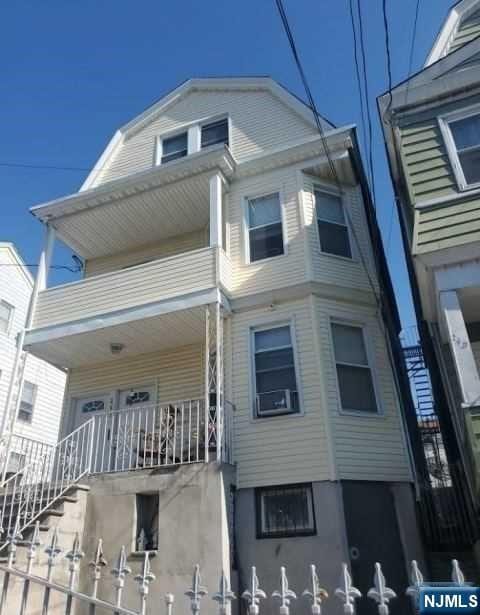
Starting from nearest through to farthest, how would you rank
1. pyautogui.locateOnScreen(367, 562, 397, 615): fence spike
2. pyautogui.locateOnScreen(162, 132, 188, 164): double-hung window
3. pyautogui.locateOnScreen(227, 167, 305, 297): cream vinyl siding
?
pyautogui.locateOnScreen(367, 562, 397, 615): fence spike
pyautogui.locateOnScreen(227, 167, 305, 297): cream vinyl siding
pyautogui.locateOnScreen(162, 132, 188, 164): double-hung window

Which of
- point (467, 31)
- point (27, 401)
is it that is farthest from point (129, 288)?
point (27, 401)

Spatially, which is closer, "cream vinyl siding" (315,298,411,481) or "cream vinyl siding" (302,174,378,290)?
"cream vinyl siding" (315,298,411,481)

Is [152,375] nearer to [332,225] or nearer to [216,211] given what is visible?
[216,211]

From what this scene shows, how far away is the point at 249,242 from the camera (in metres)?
9.89

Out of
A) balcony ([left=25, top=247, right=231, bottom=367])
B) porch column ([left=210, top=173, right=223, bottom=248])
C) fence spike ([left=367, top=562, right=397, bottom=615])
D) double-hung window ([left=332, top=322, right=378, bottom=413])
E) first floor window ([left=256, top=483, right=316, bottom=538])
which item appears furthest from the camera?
porch column ([left=210, top=173, right=223, bottom=248])

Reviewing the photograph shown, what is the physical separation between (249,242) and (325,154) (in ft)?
7.95

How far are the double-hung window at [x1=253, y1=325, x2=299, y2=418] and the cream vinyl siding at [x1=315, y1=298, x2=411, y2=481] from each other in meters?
0.59

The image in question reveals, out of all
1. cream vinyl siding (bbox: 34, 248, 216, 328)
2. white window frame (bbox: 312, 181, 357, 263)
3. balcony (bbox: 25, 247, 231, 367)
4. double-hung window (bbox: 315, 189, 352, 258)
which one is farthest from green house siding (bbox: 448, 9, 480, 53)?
cream vinyl siding (bbox: 34, 248, 216, 328)

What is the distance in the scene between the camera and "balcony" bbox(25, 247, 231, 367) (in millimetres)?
8875

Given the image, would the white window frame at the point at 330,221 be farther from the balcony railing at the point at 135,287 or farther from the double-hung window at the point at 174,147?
the double-hung window at the point at 174,147

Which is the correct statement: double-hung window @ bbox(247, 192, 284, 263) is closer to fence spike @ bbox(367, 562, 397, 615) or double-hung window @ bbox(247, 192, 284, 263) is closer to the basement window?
the basement window

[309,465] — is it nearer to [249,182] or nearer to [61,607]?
[61,607]

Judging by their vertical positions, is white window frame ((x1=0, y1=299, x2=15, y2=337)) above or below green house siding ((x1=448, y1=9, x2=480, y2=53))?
below

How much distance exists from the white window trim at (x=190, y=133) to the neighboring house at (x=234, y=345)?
0.05m
